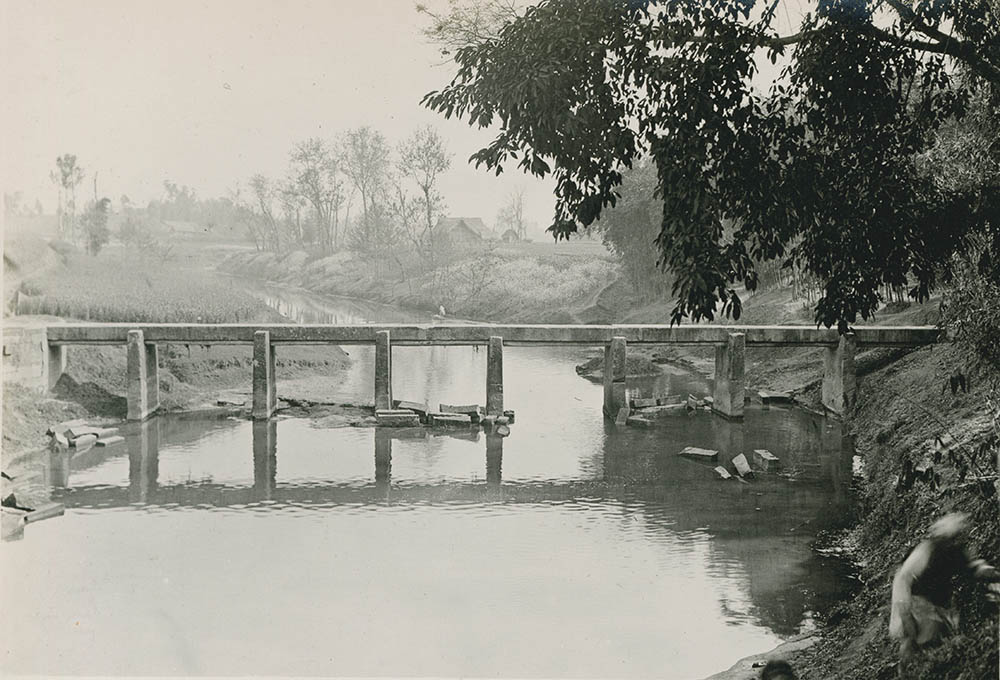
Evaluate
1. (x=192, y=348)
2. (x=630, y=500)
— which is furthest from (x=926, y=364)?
(x=192, y=348)

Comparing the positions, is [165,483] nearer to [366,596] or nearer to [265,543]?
[265,543]

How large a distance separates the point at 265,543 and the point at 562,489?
20.3ft

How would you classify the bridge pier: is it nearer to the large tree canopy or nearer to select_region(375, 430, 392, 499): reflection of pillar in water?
select_region(375, 430, 392, 499): reflection of pillar in water

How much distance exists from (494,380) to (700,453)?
6294 mm

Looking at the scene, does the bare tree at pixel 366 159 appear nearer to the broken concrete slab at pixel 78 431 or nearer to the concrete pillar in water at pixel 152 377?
the concrete pillar in water at pixel 152 377

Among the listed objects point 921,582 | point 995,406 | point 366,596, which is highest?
point 995,406

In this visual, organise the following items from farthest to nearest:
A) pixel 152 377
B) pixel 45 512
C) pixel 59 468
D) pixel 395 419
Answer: pixel 152 377 → pixel 395 419 → pixel 59 468 → pixel 45 512

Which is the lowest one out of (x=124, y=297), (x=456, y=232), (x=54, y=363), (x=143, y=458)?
(x=143, y=458)

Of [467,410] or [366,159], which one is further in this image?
[366,159]

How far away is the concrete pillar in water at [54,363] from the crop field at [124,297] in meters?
2.56

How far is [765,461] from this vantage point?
64.3ft

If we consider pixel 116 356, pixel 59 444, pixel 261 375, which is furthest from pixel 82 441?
pixel 116 356

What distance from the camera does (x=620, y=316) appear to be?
45500 millimetres

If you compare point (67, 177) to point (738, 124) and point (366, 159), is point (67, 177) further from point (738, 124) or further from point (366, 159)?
point (366, 159)
